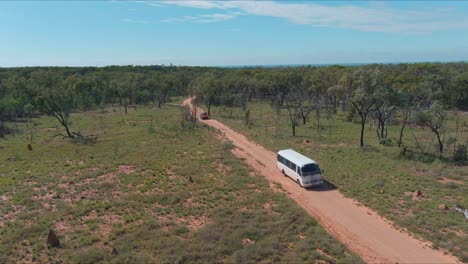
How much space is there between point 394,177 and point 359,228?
32.7 feet

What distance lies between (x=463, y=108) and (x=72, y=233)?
3356 inches

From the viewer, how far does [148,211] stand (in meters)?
19.5

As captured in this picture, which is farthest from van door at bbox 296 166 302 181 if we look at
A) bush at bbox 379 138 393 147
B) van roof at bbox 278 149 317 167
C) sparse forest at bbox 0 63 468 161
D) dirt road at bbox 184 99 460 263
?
bush at bbox 379 138 393 147

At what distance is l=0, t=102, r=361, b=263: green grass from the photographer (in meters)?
15.1

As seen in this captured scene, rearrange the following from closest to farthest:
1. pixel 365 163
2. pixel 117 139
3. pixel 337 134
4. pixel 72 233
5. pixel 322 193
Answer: pixel 72 233
pixel 322 193
pixel 365 163
pixel 117 139
pixel 337 134

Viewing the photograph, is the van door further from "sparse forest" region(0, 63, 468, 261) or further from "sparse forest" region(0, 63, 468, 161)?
"sparse forest" region(0, 63, 468, 161)

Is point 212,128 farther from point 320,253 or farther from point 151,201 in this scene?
point 320,253

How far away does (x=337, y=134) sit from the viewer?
43.5 m

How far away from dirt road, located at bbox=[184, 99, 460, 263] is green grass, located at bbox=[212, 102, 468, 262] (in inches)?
31.8

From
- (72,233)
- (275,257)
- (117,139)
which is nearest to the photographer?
(275,257)

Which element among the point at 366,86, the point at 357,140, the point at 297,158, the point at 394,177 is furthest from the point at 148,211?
the point at 357,140

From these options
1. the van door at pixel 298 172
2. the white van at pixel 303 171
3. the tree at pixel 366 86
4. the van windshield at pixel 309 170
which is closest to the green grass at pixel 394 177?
the white van at pixel 303 171

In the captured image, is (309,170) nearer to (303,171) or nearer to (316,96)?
(303,171)

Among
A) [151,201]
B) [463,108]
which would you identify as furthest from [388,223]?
[463,108]
